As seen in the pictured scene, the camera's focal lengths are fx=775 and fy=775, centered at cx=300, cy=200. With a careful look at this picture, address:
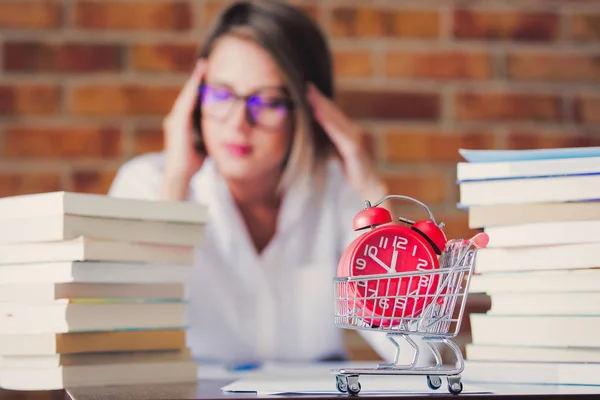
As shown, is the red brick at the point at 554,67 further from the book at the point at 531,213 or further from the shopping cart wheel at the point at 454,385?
the shopping cart wheel at the point at 454,385

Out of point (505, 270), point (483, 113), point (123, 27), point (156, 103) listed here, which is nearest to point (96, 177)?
point (156, 103)

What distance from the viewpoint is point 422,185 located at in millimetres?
2270

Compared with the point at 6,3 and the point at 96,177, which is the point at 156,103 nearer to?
the point at 96,177

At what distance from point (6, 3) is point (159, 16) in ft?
1.42

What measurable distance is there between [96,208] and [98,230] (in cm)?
3

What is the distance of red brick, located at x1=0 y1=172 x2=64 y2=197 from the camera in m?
2.18

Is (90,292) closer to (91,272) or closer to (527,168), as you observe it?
(91,272)

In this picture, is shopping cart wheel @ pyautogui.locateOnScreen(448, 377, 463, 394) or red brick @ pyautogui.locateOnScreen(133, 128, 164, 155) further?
red brick @ pyautogui.locateOnScreen(133, 128, 164, 155)

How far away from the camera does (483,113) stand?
90.7 inches

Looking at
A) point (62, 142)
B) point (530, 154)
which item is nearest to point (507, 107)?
point (62, 142)

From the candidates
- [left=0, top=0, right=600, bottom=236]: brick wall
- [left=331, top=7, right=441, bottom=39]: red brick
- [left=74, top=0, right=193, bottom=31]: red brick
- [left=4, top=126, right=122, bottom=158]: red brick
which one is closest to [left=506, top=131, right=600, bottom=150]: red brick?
[left=0, top=0, right=600, bottom=236]: brick wall

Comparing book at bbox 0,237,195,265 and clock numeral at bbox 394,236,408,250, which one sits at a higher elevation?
book at bbox 0,237,195,265

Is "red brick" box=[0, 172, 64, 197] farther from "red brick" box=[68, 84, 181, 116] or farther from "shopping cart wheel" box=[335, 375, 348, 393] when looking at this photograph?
"shopping cart wheel" box=[335, 375, 348, 393]

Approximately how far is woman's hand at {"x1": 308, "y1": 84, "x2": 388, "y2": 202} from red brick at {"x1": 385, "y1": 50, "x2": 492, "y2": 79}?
0.82 ft
